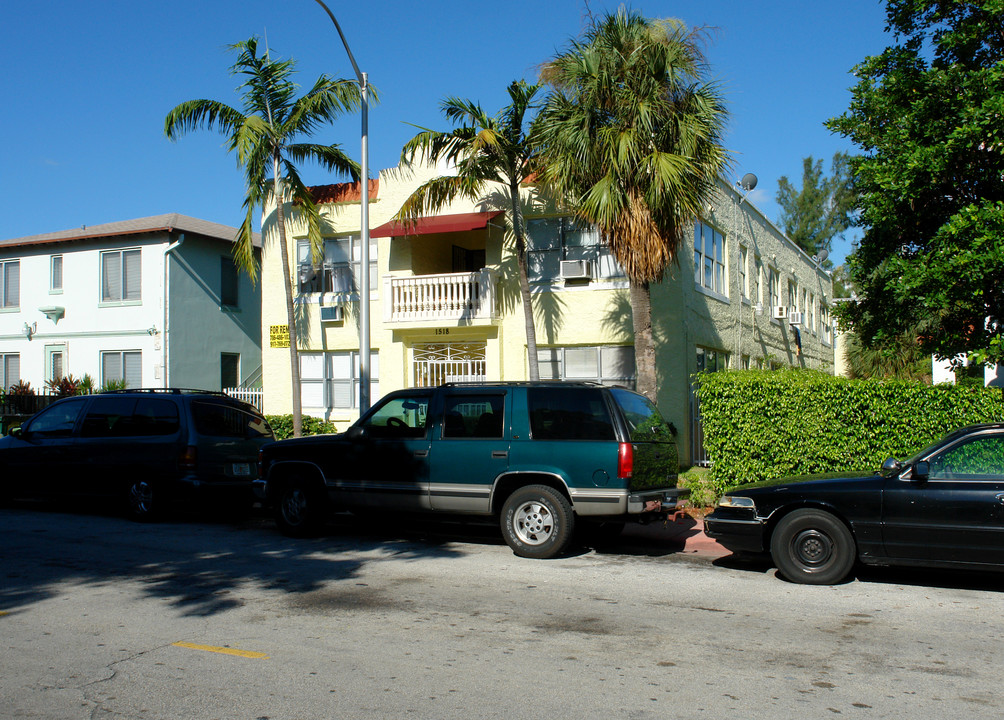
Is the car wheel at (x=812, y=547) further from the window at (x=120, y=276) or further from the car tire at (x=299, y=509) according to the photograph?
the window at (x=120, y=276)

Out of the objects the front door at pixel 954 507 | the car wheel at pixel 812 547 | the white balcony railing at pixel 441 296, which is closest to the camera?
the front door at pixel 954 507

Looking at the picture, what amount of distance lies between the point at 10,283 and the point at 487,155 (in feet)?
58.1

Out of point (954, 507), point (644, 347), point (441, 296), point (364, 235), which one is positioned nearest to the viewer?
point (954, 507)

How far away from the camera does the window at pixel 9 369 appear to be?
2591 cm

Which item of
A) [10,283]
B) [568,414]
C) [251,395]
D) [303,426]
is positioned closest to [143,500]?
[568,414]

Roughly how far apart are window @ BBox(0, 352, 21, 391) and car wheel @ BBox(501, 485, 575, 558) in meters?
22.0

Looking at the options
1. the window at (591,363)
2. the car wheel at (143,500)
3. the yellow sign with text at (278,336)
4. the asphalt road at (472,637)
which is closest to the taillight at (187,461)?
the car wheel at (143,500)

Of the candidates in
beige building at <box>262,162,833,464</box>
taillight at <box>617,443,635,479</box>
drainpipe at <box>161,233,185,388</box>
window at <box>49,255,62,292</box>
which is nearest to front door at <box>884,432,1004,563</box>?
taillight at <box>617,443,635,479</box>

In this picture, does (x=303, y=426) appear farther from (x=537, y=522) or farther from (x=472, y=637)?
(x=472, y=637)

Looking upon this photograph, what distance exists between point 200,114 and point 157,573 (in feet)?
41.2

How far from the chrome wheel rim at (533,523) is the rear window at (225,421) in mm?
4911

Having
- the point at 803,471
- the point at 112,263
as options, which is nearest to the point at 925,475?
the point at 803,471

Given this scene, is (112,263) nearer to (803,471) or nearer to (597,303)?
(597,303)

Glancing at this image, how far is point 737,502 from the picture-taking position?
847cm
